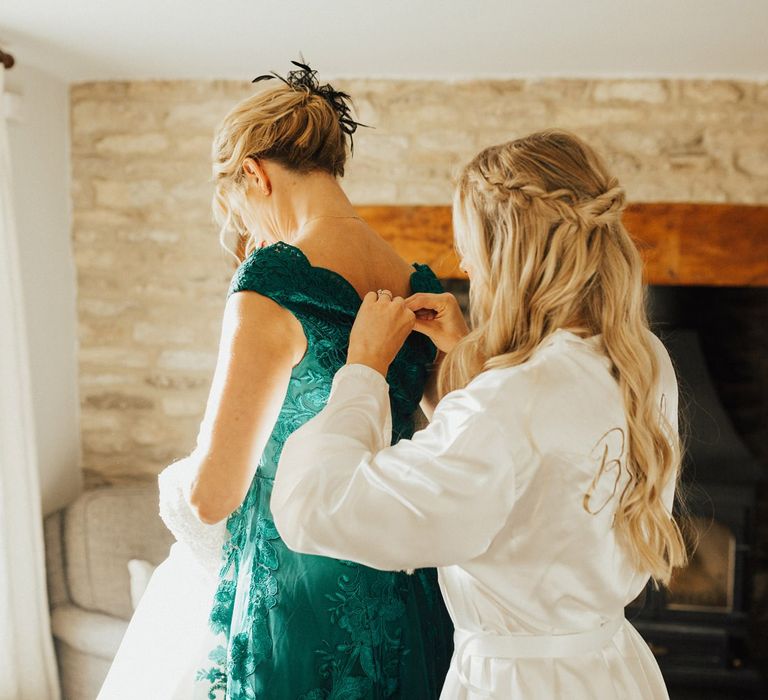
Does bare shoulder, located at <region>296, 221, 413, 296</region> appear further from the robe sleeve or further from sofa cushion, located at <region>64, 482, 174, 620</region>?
sofa cushion, located at <region>64, 482, 174, 620</region>

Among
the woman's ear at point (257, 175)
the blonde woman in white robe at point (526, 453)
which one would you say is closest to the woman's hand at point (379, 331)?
the blonde woman in white robe at point (526, 453)

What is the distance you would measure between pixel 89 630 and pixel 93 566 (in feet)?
0.91

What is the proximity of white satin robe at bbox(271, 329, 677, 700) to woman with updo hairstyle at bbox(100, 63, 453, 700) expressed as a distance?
16 centimetres

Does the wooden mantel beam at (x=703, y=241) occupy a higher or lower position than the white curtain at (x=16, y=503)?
higher

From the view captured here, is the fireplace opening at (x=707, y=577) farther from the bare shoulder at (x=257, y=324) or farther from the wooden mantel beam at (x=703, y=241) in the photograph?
the bare shoulder at (x=257, y=324)

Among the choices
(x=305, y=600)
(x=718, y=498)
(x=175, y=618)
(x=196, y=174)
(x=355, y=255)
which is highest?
(x=196, y=174)

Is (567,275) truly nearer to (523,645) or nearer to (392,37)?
(523,645)

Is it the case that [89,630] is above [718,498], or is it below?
below

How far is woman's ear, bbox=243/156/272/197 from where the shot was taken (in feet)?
4.41

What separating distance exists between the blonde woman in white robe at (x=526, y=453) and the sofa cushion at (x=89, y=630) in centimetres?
198

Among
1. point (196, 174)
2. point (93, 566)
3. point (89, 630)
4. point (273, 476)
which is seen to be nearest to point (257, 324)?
point (273, 476)

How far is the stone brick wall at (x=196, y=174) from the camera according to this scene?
3.19m

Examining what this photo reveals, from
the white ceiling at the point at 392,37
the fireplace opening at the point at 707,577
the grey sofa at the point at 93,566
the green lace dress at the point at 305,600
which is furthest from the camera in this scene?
the fireplace opening at the point at 707,577

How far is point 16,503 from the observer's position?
9.07ft
